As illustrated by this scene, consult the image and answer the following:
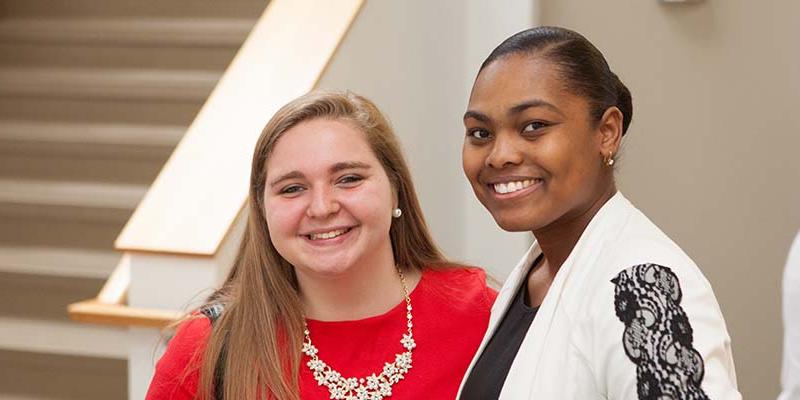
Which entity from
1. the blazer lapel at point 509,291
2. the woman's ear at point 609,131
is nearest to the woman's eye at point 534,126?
the woman's ear at point 609,131

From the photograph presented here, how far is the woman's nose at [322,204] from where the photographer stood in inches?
108

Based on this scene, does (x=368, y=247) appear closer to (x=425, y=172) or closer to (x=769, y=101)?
(x=425, y=172)

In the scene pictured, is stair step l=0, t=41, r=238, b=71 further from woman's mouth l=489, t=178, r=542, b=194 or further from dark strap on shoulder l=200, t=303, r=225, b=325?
woman's mouth l=489, t=178, r=542, b=194

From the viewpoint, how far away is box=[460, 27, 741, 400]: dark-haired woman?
199 cm

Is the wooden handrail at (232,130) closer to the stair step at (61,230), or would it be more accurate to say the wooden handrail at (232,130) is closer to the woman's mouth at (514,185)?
the stair step at (61,230)

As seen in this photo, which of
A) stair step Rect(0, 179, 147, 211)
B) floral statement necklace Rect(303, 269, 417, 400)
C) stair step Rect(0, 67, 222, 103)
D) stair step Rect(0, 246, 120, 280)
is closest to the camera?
floral statement necklace Rect(303, 269, 417, 400)

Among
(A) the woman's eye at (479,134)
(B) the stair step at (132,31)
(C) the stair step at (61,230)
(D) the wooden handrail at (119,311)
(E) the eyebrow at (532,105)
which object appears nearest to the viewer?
Result: (E) the eyebrow at (532,105)

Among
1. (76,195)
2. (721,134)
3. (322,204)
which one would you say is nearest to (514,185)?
(322,204)

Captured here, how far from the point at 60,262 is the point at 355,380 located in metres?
3.01

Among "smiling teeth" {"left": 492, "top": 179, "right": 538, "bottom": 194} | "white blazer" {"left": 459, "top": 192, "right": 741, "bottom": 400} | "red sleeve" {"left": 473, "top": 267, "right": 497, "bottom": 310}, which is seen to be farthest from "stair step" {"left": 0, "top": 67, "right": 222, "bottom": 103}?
"white blazer" {"left": 459, "top": 192, "right": 741, "bottom": 400}

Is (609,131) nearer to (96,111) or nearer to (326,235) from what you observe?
(326,235)

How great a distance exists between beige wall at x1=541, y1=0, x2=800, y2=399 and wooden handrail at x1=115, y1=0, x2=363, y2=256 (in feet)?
3.91

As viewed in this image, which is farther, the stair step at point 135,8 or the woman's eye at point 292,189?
the stair step at point 135,8

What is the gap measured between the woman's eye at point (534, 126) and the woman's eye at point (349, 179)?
636mm
